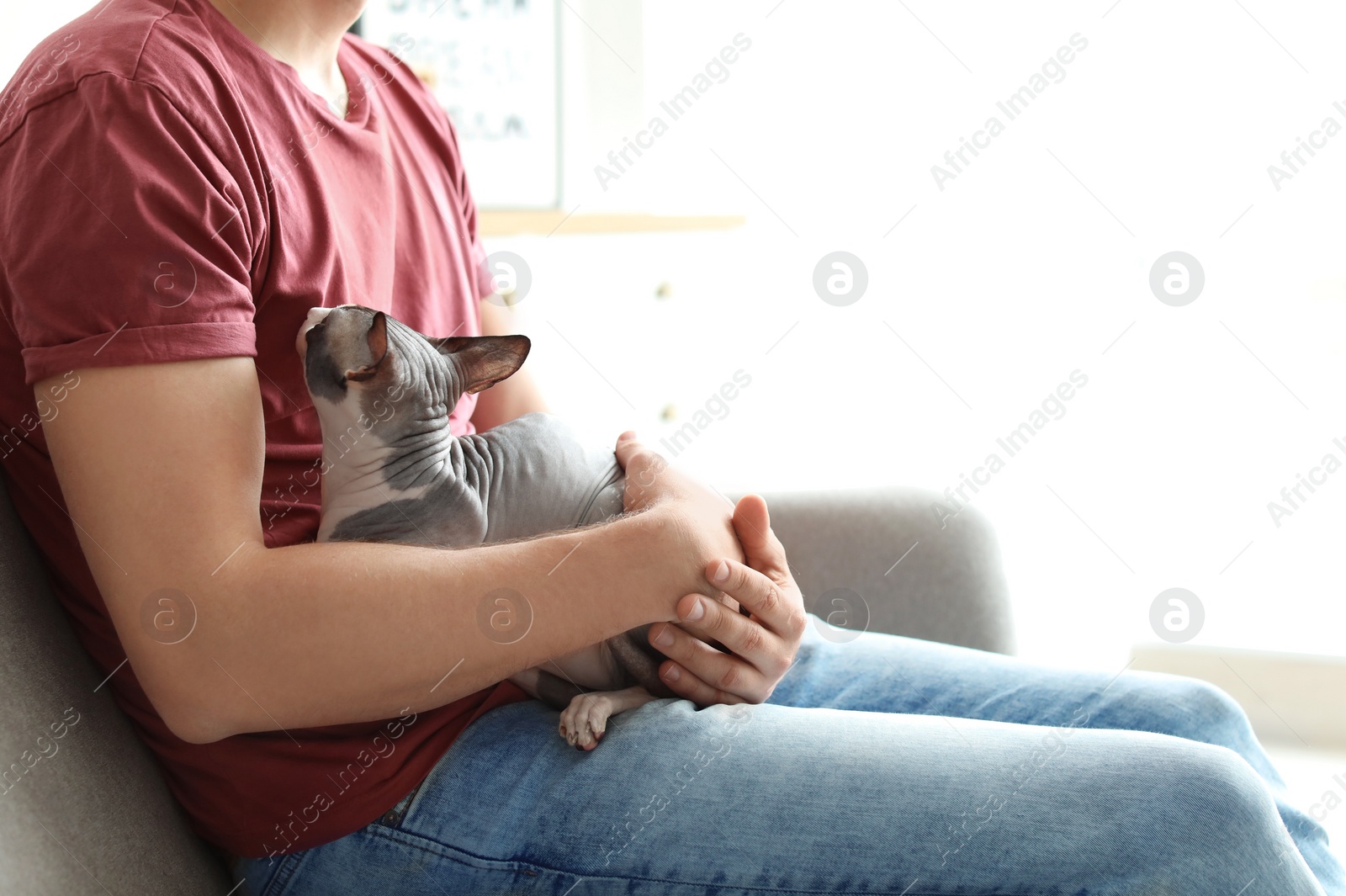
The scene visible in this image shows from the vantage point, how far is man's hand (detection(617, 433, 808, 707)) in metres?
0.83

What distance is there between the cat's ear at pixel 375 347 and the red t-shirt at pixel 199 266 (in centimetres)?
8

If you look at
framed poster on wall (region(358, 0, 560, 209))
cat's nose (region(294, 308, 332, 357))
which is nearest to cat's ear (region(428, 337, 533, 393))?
cat's nose (region(294, 308, 332, 357))

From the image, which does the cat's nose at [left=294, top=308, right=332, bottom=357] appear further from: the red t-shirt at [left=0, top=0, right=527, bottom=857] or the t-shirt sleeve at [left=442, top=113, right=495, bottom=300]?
the t-shirt sleeve at [left=442, top=113, right=495, bottom=300]

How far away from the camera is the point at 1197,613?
216cm

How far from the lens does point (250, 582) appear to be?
69 centimetres

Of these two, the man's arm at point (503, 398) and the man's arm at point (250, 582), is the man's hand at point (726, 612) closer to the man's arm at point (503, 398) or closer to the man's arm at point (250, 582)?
the man's arm at point (250, 582)

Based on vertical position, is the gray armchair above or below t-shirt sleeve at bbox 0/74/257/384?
below

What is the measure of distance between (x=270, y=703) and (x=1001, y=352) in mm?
2069

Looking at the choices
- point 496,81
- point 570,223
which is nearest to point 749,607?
point 570,223

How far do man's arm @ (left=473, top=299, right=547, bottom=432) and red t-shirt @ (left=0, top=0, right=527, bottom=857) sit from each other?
16cm

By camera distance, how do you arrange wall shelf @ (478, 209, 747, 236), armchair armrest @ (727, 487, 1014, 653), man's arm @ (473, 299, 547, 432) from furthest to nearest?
wall shelf @ (478, 209, 747, 236), armchair armrest @ (727, 487, 1014, 653), man's arm @ (473, 299, 547, 432)

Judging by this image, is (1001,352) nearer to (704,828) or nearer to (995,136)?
(995,136)

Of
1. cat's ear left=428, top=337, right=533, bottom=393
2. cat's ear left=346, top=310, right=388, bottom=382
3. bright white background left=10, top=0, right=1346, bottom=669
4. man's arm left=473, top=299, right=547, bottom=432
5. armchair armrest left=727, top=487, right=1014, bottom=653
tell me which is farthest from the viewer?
bright white background left=10, top=0, right=1346, bottom=669

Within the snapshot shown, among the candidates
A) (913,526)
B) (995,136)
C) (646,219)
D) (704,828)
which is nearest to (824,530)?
(913,526)
